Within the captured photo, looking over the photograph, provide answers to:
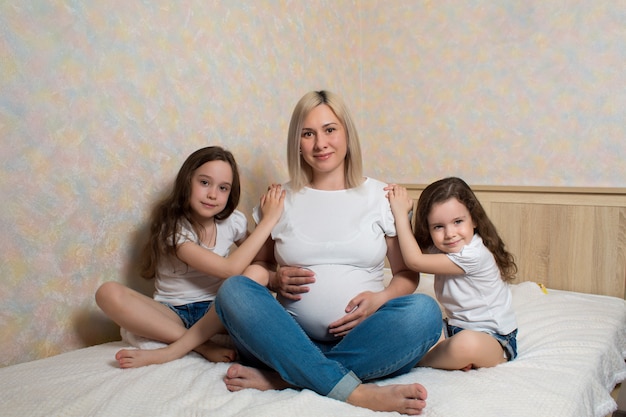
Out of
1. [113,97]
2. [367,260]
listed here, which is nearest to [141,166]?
[113,97]

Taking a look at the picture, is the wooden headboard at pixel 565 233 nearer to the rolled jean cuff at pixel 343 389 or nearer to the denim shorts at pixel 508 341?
the denim shorts at pixel 508 341

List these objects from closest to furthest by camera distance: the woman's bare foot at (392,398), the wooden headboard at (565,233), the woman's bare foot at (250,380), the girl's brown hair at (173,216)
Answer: the woman's bare foot at (392,398) < the woman's bare foot at (250,380) < the girl's brown hair at (173,216) < the wooden headboard at (565,233)

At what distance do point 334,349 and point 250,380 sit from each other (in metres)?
0.19

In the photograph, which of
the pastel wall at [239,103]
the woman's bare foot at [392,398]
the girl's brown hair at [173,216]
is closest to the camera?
the woman's bare foot at [392,398]

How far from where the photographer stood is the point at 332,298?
3.94 feet

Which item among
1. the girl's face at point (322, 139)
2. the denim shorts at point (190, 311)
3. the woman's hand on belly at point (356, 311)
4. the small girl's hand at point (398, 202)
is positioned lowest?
the denim shorts at point (190, 311)

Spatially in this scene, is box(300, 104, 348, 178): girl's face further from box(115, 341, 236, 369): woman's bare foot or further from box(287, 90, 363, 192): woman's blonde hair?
box(115, 341, 236, 369): woman's bare foot

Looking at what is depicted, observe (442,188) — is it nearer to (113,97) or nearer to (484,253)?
(484,253)

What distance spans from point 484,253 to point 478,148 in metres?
0.96

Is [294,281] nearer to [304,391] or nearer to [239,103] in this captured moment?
[304,391]

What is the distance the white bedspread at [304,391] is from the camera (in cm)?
95

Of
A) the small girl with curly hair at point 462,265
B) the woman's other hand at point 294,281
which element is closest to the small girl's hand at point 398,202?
the small girl with curly hair at point 462,265

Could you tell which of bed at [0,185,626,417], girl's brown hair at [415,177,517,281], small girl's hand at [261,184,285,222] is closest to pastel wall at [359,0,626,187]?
bed at [0,185,626,417]

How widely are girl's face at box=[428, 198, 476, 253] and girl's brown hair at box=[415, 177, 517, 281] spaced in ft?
0.05
